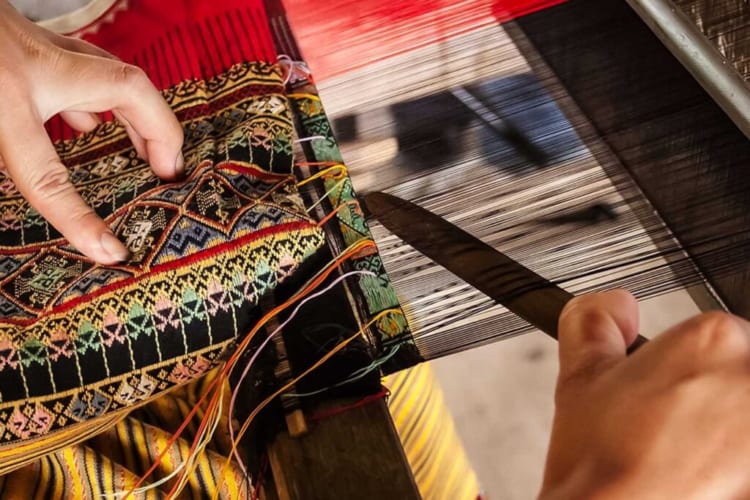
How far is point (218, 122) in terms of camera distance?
1.00m

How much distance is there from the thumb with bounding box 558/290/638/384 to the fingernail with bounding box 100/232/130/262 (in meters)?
0.57

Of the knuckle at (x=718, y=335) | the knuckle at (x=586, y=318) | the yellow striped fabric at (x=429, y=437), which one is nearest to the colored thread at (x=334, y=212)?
the yellow striped fabric at (x=429, y=437)

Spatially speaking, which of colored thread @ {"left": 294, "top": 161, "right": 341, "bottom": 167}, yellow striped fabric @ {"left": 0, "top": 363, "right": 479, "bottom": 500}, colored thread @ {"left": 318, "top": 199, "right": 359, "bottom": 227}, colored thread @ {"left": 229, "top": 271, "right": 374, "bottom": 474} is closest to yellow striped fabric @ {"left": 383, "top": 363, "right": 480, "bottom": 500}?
yellow striped fabric @ {"left": 0, "top": 363, "right": 479, "bottom": 500}

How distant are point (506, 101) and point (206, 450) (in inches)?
27.2

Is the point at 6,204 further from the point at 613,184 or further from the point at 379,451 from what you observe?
the point at 613,184

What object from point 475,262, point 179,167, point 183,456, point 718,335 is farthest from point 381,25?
point 718,335

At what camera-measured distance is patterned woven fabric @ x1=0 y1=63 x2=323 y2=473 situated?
752 millimetres

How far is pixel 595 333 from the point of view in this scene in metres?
0.45

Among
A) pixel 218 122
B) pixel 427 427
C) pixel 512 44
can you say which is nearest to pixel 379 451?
pixel 427 427

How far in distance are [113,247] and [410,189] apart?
0.43m

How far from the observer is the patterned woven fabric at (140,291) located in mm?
752

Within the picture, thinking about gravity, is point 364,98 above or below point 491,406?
above

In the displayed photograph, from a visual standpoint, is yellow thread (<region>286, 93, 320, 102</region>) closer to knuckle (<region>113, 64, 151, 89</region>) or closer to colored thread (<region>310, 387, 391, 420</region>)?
knuckle (<region>113, 64, 151, 89</region>)

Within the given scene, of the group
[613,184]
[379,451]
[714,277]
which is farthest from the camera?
[613,184]
